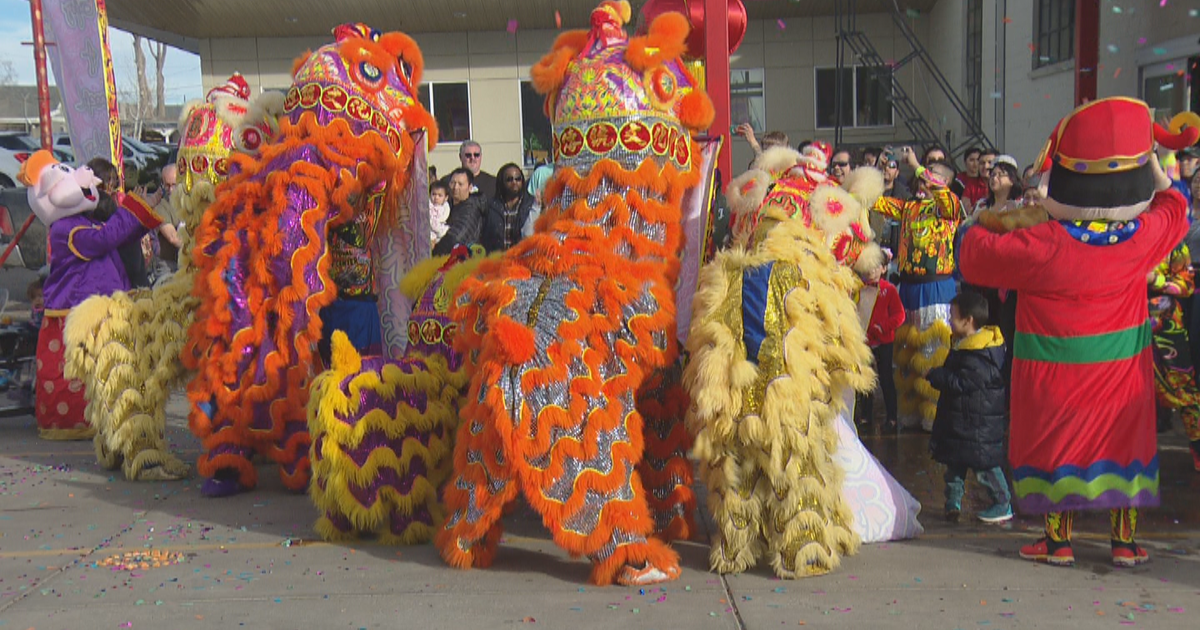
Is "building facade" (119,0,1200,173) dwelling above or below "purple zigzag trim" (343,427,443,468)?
above

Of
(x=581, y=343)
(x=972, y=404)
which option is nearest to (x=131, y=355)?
(x=581, y=343)

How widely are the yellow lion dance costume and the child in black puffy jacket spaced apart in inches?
34.7

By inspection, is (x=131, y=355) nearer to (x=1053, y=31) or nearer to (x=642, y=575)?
(x=642, y=575)

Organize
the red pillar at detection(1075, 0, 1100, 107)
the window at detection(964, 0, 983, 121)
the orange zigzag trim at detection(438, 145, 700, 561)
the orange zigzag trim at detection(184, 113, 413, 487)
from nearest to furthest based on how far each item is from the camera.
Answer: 1. the orange zigzag trim at detection(438, 145, 700, 561)
2. the orange zigzag trim at detection(184, 113, 413, 487)
3. the red pillar at detection(1075, 0, 1100, 107)
4. the window at detection(964, 0, 983, 121)

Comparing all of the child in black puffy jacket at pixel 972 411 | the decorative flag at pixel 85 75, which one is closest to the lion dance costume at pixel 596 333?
the child in black puffy jacket at pixel 972 411

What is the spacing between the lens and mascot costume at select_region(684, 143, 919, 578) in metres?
3.69

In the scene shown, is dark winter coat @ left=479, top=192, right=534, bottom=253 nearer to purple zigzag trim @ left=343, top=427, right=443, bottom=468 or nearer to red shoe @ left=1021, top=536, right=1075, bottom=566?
purple zigzag trim @ left=343, top=427, right=443, bottom=468

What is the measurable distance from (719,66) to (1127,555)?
259 cm

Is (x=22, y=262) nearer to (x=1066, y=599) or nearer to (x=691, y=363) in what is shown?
(x=691, y=363)

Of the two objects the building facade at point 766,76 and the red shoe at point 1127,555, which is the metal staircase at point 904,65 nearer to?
the building facade at point 766,76

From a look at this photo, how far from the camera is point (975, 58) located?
45.0ft

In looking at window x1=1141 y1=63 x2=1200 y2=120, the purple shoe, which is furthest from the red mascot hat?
window x1=1141 y1=63 x2=1200 y2=120

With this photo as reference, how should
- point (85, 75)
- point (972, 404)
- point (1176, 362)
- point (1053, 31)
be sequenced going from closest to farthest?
point (972, 404) → point (1176, 362) → point (85, 75) → point (1053, 31)

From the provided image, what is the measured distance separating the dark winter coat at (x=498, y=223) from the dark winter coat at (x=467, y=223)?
43 mm
